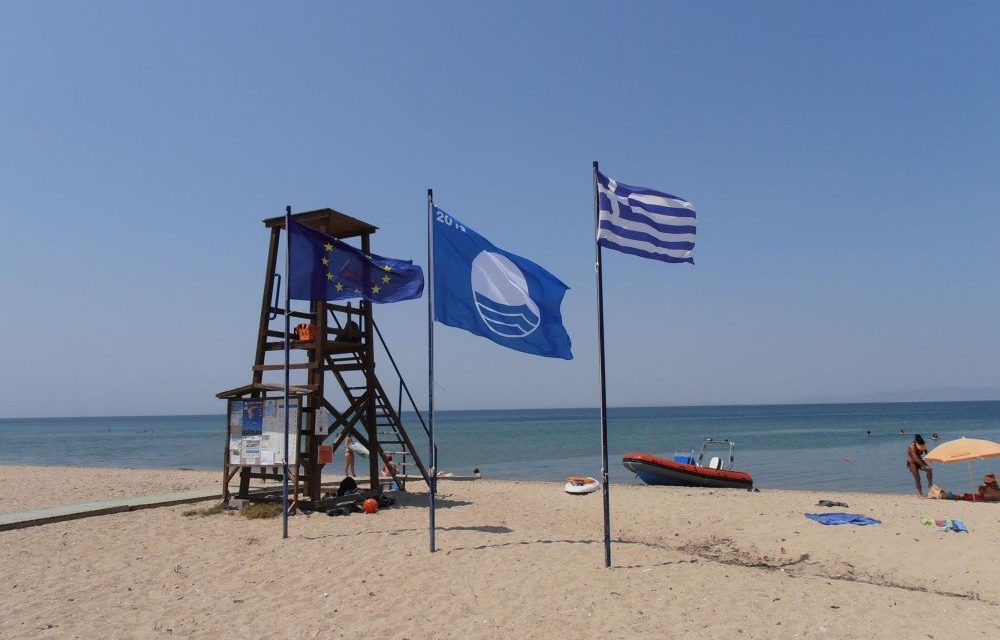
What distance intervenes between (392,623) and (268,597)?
1.72 metres

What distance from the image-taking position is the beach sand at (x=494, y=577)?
659 centimetres

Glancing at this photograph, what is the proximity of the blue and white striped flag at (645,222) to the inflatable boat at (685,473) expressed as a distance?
44.7ft

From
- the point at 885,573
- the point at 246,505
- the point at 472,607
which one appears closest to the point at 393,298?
the point at 246,505

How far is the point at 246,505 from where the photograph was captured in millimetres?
13086

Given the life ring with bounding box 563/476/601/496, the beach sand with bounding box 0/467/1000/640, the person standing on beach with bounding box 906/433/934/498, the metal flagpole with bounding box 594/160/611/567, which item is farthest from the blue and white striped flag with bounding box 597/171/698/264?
the person standing on beach with bounding box 906/433/934/498

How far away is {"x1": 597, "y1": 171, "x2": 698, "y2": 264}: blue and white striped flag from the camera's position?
884 cm

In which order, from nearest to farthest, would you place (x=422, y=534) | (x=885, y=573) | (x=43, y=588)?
(x=43, y=588) < (x=885, y=573) < (x=422, y=534)

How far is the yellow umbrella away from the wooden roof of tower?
49.0 feet

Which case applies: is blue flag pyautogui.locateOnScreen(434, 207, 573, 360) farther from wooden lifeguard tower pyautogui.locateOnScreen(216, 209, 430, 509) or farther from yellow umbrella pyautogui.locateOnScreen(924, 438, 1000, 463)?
yellow umbrella pyautogui.locateOnScreen(924, 438, 1000, 463)

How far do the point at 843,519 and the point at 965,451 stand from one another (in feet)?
19.5

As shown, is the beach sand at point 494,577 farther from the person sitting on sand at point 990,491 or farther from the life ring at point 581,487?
the life ring at point 581,487

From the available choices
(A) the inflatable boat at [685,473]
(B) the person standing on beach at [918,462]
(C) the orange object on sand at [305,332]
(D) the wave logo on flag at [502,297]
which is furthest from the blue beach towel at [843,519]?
(C) the orange object on sand at [305,332]

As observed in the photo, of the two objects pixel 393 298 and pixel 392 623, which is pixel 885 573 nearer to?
pixel 392 623

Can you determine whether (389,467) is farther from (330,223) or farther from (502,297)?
(502,297)
